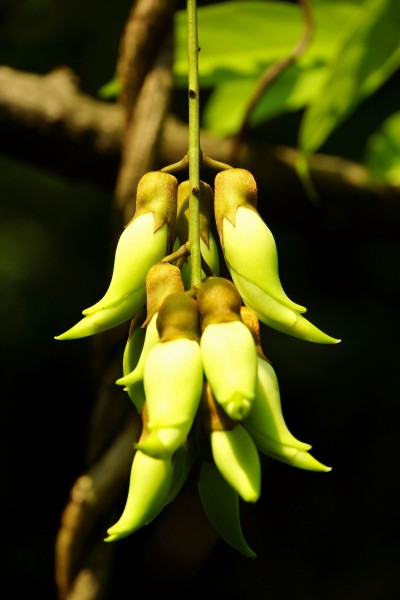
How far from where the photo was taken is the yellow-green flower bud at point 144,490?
43 centimetres

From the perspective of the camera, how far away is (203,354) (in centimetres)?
43

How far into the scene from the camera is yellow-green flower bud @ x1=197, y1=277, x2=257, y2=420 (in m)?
0.42

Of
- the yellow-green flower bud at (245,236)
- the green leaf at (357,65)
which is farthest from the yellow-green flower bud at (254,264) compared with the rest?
the green leaf at (357,65)

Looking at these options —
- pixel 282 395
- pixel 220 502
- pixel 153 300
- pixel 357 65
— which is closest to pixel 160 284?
pixel 153 300

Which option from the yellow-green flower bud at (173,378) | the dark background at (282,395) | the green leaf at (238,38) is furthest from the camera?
the dark background at (282,395)

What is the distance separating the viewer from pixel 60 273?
1.79 metres

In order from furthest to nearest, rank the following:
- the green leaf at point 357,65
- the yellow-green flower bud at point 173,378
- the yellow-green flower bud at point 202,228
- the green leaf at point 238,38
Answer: the green leaf at point 238,38 < the green leaf at point 357,65 < the yellow-green flower bud at point 202,228 < the yellow-green flower bud at point 173,378

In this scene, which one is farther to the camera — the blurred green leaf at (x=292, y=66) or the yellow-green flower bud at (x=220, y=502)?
the blurred green leaf at (x=292, y=66)

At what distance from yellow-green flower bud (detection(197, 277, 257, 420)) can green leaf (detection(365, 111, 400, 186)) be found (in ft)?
2.07

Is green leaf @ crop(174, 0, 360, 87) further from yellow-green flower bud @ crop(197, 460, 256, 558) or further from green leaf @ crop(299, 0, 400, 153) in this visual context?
yellow-green flower bud @ crop(197, 460, 256, 558)

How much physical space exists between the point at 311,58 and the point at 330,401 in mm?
883

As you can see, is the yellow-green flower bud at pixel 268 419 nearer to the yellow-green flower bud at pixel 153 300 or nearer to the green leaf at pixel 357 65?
the yellow-green flower bud at pixel 153 300

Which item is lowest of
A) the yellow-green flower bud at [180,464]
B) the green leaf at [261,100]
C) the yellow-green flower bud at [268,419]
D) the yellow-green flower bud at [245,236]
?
the yellow-green flower bud at [180,464]

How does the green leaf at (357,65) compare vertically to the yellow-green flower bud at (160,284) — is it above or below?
above
